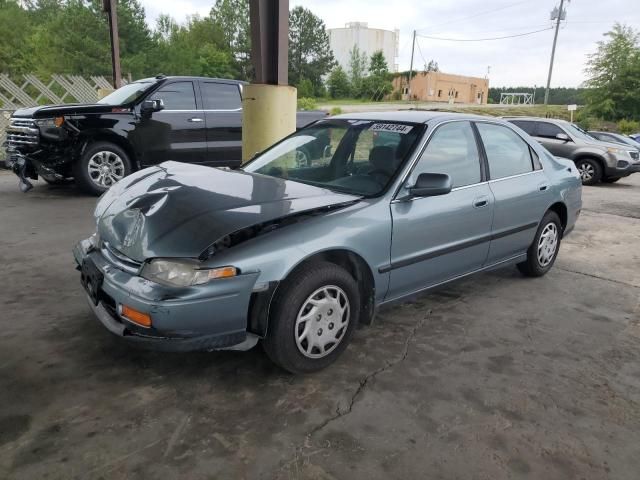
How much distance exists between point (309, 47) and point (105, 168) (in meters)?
74.7

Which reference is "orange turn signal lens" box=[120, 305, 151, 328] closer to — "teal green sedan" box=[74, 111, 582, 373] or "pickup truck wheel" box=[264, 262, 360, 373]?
"teal green sedan" box=[74, 111, 582, 373]

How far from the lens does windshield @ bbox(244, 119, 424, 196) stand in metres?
3.16

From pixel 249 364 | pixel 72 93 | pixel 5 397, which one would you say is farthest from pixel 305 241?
pixel 72 93

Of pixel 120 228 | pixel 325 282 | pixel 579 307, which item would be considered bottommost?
pixel 579 307

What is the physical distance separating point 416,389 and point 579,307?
2.02m

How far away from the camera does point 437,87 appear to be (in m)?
67.9

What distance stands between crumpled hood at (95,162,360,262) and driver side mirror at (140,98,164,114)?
161 inches

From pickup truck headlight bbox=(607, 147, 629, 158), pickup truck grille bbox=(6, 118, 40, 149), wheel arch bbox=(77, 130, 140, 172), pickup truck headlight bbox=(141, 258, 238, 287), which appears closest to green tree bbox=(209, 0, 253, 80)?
pickup truck headlight bbox=(607, 147, 629, 158)

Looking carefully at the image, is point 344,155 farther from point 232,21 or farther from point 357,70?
point 357,70

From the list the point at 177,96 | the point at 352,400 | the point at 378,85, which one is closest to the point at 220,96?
the point at 177,96

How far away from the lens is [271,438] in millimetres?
2189

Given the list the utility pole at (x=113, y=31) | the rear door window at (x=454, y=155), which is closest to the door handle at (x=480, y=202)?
the rear door window at (x=454, y=155)

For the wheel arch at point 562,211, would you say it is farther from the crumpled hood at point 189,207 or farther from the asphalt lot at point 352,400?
the crumpled hood at point 189,207

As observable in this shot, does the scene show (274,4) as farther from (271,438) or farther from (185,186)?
(271,438)
